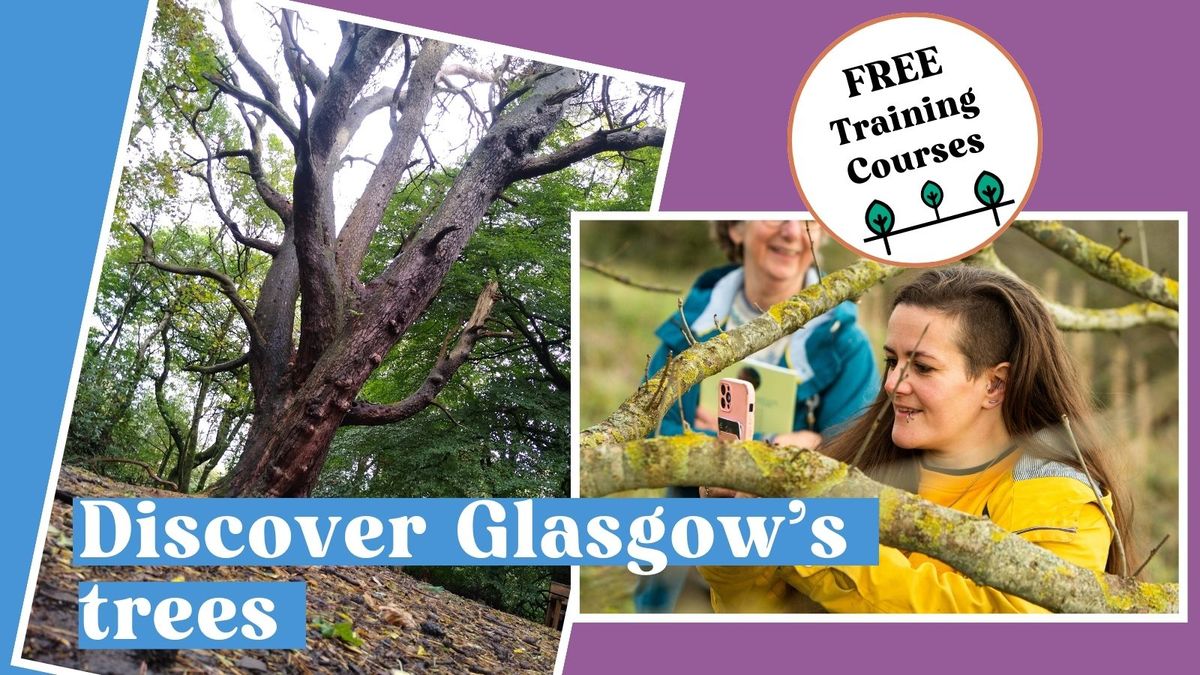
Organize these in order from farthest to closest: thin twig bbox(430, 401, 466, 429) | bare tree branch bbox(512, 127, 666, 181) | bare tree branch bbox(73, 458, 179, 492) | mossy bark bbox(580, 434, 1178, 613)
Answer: thin twig bbox(430, 401, 466, 429) → bare tree branch bbox(73, 458, 179, 492) → bare tree branch bbox(512, 127, 666, 181) → mossy bark bbox(580, 434, 1178, 613)

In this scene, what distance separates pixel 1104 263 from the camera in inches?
169

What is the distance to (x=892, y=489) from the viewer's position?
405 centimetres

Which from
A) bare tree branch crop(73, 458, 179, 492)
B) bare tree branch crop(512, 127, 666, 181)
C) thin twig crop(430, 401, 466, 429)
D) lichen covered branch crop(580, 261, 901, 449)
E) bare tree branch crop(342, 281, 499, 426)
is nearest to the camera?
lichen covered branch crop(580, 261, 901, 449)

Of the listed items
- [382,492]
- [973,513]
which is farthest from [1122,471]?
[382,492]

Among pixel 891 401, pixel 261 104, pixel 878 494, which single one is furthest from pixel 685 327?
pixel 261 104

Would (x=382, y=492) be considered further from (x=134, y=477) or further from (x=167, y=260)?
(x=167, y=260)

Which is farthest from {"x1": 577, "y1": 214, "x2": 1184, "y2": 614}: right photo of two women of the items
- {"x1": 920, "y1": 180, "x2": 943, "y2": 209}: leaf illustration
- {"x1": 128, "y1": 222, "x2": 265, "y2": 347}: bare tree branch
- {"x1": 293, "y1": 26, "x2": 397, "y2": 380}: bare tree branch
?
{"x1": 128, "y1": 222, "x2": 265, "y2": 347}: bare tree branch

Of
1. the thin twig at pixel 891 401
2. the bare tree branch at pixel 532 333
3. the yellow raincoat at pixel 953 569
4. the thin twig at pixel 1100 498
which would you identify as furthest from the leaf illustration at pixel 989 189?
the bare tree branch at pixel 532 333

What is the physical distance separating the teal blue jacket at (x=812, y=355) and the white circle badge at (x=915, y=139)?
0.37 m

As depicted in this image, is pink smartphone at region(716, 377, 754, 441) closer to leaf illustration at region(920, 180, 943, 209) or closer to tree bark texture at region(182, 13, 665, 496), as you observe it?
leaf illustration at region(920, 180, 943, 209)

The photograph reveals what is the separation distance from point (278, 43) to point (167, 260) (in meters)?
1.60

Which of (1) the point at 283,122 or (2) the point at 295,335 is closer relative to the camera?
(1) the point at 283,122

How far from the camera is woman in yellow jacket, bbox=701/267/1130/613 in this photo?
4164 millimetres

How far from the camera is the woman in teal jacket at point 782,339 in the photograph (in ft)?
13.8
